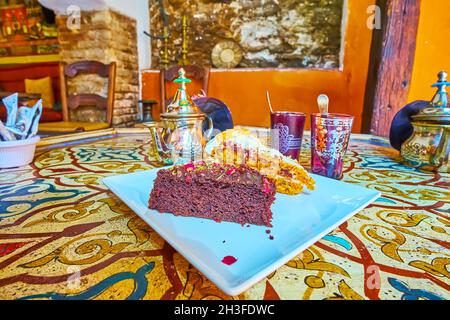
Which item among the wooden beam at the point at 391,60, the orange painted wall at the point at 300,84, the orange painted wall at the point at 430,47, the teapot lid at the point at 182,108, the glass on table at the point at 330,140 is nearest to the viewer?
the glass on table at the point at 330,140

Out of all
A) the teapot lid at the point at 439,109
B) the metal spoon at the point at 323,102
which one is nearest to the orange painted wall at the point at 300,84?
the teapot lid at the point at 439,109

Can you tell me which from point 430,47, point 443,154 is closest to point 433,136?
point 443,154

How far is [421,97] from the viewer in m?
1.83

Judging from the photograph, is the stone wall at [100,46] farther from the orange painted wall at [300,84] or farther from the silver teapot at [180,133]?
the silver teapot at [180,133]

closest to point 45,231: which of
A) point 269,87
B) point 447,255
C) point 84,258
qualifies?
point 84,258

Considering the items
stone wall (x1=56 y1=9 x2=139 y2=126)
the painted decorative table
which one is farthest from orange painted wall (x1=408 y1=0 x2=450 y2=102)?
stone wall (x1=56 y1=9 x2=139 y2=126)

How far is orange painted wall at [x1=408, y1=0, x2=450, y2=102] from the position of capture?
169cm

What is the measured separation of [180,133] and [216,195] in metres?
0.34

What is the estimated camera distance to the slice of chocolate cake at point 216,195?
416 mm

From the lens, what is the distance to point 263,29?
2824mm

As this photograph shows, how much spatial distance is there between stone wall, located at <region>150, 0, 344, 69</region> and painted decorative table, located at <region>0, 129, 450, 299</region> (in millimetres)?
2498

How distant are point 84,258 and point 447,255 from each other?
0.49 meters

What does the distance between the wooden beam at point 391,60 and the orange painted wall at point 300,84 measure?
13cm

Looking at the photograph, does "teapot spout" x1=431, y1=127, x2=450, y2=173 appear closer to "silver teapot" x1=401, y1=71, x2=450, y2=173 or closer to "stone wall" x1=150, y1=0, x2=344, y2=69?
"silver teapot" x1=401, y1=71, x2=450, y2=173
